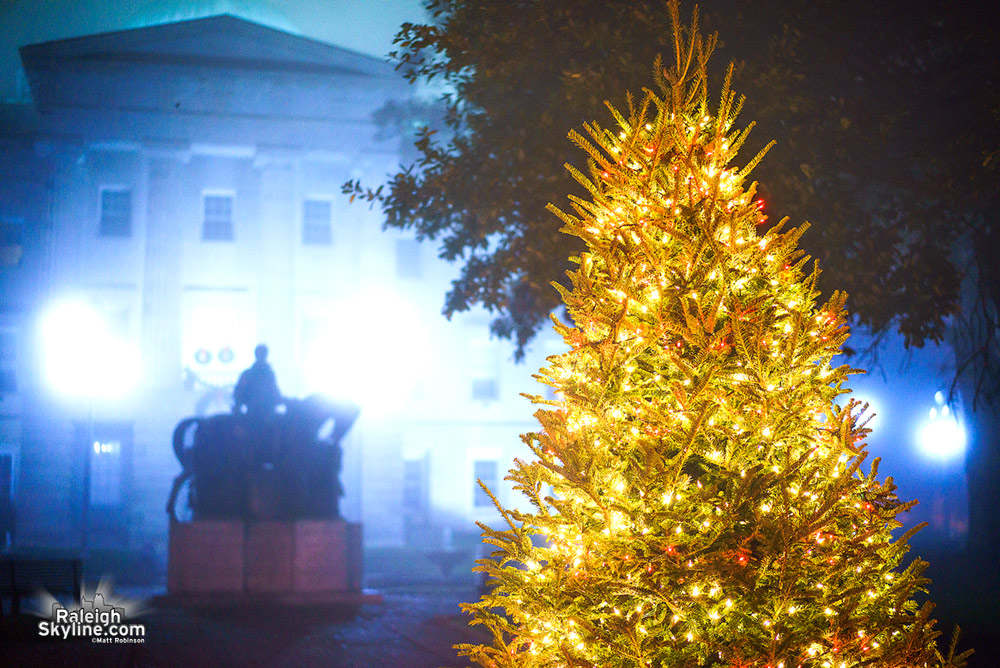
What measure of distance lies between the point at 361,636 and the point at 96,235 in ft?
71.0

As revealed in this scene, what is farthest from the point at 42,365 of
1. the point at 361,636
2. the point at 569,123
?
the point at 569,123

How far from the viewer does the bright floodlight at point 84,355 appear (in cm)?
2566

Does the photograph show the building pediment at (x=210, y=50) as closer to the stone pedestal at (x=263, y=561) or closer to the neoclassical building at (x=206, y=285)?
the neoclassical building at (x=206, y=285)

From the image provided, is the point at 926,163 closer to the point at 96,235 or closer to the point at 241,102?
the point at 241,102

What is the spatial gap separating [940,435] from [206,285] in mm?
22566

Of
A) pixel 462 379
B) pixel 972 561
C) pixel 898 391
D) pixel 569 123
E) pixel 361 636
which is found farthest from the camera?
pixel 462 379

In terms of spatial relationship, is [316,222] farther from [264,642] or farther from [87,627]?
[264,642]

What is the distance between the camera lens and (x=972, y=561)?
13125 mm

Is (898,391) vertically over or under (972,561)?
over

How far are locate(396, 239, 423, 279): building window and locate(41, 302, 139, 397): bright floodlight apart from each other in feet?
30.8

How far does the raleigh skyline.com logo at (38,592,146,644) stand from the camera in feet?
32.6

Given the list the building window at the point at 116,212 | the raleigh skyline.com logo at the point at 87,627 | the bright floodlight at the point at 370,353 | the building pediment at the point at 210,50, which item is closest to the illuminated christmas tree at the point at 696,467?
the raleigh skyline.com logo at the point at 87,627

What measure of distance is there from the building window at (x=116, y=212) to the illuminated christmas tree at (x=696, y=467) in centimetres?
2752

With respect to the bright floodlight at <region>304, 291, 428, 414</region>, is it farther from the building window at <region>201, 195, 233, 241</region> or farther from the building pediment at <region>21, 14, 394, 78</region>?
the building pediment at <region>21, 14, 394, 78</region>
